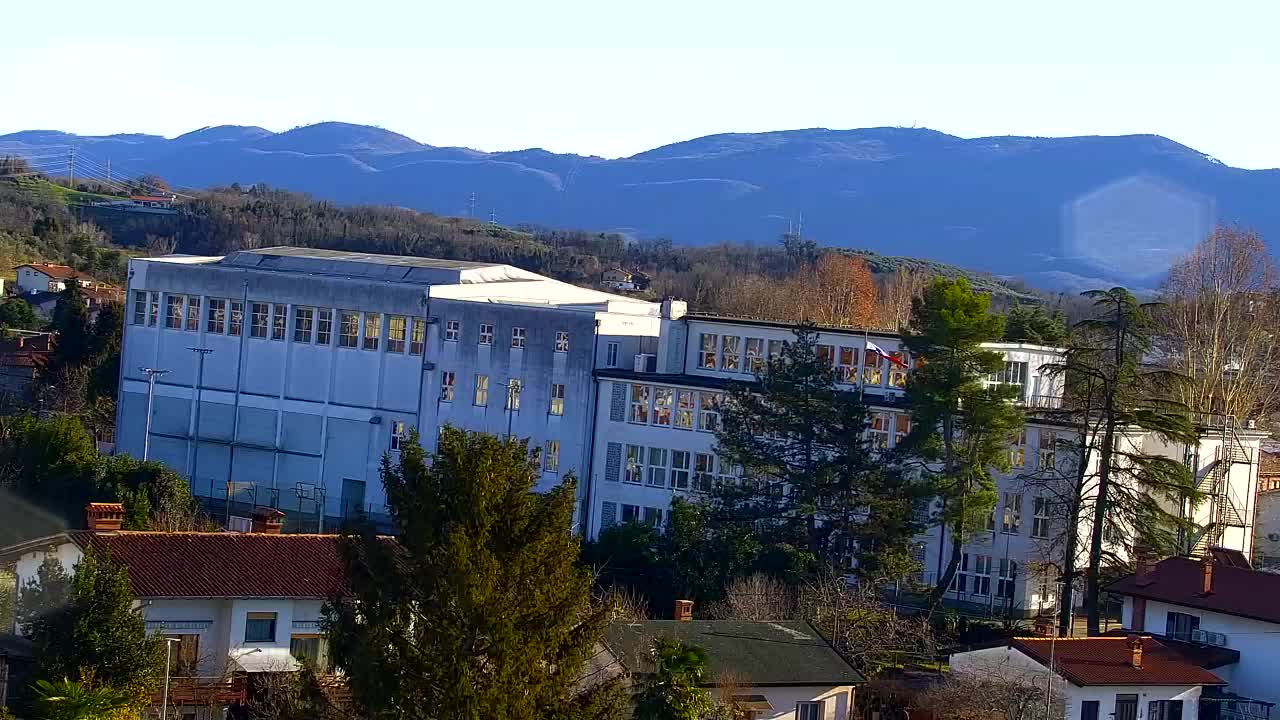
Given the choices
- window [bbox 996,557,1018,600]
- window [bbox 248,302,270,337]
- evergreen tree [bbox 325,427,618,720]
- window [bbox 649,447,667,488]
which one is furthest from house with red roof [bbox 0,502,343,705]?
window [bbox 248,302,270,337]

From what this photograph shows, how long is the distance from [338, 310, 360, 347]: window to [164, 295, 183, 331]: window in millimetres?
6064

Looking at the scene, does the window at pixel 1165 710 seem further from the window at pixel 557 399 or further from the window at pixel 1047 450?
the window at pixel 557 399

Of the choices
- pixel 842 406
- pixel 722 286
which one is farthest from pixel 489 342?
pixel 722 286

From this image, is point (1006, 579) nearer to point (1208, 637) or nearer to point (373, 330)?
point (1208, 637)

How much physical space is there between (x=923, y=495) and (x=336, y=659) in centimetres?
2188

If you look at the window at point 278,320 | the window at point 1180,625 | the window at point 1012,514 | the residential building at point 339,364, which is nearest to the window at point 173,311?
the residential building at point 339,364

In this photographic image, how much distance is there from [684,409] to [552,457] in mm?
4200

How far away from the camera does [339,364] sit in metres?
55.2

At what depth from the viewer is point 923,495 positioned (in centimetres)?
4050

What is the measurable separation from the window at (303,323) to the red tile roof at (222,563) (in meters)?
25.8

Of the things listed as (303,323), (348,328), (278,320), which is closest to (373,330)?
(348,328)

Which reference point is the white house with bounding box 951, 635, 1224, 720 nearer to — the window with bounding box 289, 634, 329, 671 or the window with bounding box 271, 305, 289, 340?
the window with bounding box 289, 634, 329, 671

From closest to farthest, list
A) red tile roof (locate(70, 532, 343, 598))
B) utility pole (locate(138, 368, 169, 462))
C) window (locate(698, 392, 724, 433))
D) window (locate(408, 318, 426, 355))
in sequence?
red tile roof (locate(70, 532, 343, 598)), window (locate(698, 392, 724, 433)), window (locate(408, 318, 426, 355)), utility pole (locate(138, 368, 169, 462))

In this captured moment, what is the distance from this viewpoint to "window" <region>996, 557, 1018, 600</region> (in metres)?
44.6
